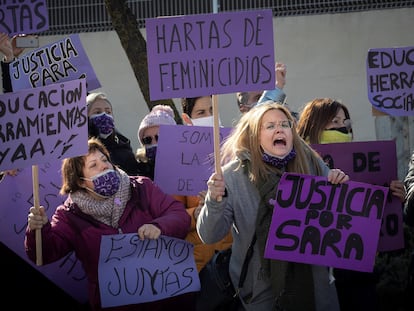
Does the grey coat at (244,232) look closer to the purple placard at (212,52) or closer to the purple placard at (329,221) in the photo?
the purple placard at (329,221)

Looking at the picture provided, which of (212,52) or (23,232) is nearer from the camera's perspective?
(212,52)

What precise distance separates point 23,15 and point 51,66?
479 mm

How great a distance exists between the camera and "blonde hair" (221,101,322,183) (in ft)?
13.8

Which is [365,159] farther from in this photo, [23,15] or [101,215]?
[23,15]

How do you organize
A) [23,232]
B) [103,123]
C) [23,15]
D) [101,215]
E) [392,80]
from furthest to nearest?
[23,15], [103,123], [392,80], [23,232], [101,215]

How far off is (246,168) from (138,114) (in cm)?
914

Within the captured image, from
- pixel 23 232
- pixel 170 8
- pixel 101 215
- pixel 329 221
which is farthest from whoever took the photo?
pixel 170 8

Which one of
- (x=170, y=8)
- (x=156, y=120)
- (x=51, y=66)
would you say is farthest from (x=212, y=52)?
(x=170, y=8)

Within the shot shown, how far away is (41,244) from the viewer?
175 inches

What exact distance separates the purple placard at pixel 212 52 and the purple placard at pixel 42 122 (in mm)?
445

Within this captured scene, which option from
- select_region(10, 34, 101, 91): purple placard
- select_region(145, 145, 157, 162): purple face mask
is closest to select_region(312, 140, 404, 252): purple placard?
select_region(145, 145, 157, 162): purple face mask

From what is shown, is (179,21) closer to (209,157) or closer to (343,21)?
(209,157)

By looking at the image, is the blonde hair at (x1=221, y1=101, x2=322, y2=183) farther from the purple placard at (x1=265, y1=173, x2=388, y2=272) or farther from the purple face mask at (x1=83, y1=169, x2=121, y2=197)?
the purple face mask at (x1=83, y1=169, x2=121, y2=197)

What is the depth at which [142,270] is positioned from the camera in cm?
462
